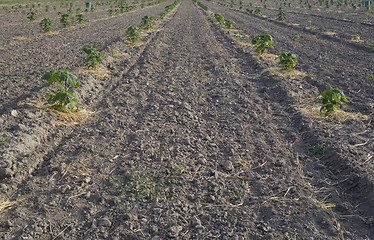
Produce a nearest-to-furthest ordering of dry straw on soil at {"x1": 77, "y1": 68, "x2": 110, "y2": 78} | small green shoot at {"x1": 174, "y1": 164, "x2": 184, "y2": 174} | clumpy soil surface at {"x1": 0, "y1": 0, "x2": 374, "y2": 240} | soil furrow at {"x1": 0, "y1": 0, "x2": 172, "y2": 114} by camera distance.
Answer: clumpy soil surface at {"x1": 0, "y1": 0, "x2": 374, "y2": 240}, small green shoot at {"x1": 174, "y1": 164, "x2": 184, "y2": 174}, soil furrow at {"x1": 0, "y1": 0, "x2": 172, "y2": 114}, dry straw on soil at {"x1": 77, "y1": 68, "x2": 110, "y2": 78}

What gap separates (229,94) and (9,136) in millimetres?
4422

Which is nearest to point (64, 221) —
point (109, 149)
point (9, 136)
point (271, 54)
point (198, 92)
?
point (109, 149)

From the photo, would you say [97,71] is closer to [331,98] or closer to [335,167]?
[331,98]

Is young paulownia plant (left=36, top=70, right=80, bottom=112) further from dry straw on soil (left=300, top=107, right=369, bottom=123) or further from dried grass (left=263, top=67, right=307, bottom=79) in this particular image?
dried grass (left=263, top=67, right=307, bottom=79)

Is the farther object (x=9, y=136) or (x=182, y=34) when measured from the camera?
(x=182, y=34)

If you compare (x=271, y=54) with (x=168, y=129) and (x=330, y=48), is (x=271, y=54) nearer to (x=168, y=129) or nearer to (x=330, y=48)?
(x=330, y=48)

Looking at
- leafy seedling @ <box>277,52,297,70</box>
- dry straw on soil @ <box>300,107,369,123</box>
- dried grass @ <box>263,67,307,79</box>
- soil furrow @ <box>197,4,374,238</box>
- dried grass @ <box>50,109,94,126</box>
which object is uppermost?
leafy seedling @ <box>277,52,297,70</box>

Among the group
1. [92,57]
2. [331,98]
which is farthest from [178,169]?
[92,57]

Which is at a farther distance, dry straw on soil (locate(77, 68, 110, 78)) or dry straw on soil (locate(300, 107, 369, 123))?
dry straw on soil (locate(77, 68, 110, 78))

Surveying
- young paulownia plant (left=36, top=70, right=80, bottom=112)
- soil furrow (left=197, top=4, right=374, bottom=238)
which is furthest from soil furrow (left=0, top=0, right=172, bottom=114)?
soil furrow (left=197, top=4, right=374, bottom=238)

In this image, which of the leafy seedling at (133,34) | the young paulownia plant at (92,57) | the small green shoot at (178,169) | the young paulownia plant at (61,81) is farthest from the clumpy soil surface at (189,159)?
the leafy seedling at (133,34)

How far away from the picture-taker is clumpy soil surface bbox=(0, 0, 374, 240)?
10.2 ft

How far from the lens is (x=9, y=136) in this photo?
4449mm

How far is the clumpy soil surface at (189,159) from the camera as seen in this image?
3111mm
